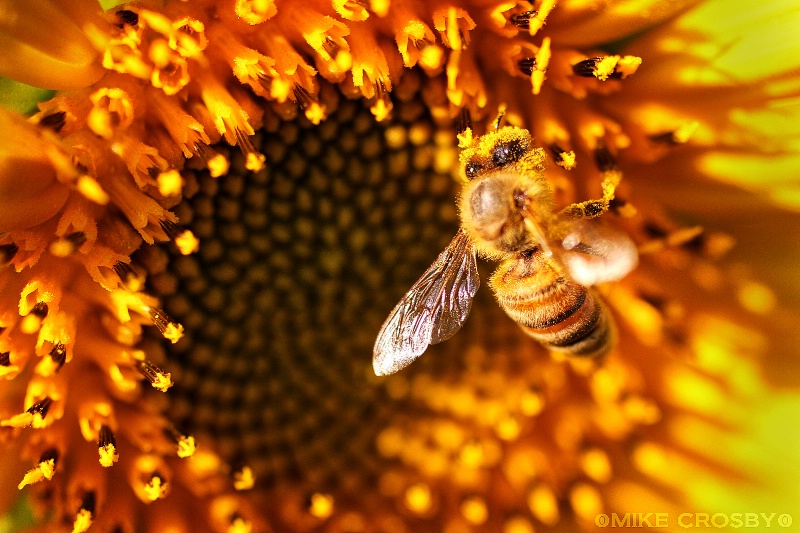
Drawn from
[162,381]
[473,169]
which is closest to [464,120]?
[473,169]

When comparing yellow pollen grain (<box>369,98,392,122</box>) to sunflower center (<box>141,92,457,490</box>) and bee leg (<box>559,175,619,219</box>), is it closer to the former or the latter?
sunflower center (<box>141,92,457,490</box>)

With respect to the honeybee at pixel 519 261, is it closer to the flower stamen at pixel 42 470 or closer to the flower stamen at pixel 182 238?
the flower stamen at pixel 182 238

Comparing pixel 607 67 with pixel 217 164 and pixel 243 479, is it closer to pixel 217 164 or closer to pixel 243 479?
pixel 217 164

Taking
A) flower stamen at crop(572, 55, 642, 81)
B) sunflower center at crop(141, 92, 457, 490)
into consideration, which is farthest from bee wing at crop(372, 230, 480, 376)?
flower stamen at crop(572, 55, 642, 81)

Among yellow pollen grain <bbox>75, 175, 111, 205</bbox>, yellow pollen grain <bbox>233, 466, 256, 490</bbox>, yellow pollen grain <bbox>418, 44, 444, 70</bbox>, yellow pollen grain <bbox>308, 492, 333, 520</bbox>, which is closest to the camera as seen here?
yellow pollen grain <bbox>75, 175, 111, 205</bbox>

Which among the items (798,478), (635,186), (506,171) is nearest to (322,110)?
Answer: (506,171)
